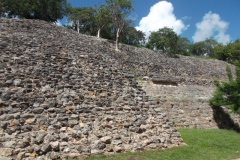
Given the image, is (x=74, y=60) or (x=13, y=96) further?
(x=74, y=60)

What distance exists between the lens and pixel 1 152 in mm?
5445

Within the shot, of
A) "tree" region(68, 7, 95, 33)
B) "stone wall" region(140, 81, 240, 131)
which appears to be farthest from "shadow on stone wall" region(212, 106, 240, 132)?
"tree" region(68, 7, 95, 33)

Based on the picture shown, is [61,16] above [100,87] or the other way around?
above

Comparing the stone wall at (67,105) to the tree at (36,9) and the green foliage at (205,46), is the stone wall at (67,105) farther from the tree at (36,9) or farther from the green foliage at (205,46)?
the green foliage at (205,46)

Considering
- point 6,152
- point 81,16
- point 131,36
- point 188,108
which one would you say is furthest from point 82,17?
point 6,152

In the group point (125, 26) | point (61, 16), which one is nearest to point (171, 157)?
point (125, 26)

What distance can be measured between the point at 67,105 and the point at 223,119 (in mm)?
10692

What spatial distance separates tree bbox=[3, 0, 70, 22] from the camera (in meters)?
22.4

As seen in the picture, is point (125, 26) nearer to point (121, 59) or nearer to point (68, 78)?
point (121, 59)

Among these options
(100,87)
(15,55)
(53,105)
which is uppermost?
(15,55)

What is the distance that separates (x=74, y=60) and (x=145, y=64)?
27.5 feet

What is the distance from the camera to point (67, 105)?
24.3ft

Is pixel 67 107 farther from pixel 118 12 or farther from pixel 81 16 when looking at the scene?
pixel 81 16

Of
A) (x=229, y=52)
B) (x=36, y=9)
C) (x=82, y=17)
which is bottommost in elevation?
(x=229, y=52)
